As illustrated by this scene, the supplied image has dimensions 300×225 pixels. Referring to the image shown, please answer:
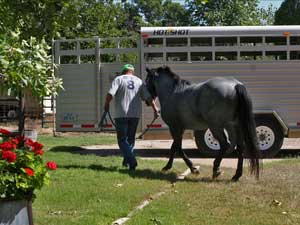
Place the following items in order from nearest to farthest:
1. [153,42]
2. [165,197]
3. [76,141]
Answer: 1. [165,197]
2. [153,42]
3. [76,141]

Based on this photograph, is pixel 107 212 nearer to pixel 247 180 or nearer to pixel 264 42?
pixel 247 180

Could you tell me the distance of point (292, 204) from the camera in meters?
7.27

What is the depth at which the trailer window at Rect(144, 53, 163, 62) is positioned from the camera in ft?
43.1

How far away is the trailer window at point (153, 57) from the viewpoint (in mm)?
13133

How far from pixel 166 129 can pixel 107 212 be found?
652 cm

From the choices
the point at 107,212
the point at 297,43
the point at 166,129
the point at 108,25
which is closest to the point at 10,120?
the point at 108,25

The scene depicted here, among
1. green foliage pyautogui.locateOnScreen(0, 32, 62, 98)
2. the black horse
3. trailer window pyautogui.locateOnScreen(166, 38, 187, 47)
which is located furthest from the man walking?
green foliage pyautogui.locateOnScreen(0, 32, 62, 98)

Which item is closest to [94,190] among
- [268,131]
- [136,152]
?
[268,131]

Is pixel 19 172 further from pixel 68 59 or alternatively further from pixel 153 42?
pixel 68 59

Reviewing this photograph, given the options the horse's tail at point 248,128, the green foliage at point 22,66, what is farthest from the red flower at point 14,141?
the horse's tail at point 248,128

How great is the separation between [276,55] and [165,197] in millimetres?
6532

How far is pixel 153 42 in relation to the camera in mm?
13234

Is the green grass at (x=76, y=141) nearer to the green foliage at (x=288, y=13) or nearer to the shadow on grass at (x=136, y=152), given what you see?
the shadow on grass at (x=136, y=152)

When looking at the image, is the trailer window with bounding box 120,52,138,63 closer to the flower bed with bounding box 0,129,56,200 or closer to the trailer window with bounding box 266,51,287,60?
the trailer window with bounding box 266,51,287,60
